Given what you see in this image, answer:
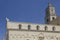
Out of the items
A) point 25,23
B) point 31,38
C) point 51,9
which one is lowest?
point 31,38

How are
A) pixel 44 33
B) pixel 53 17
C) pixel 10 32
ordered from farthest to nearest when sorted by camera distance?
pixel 53 17 < pixel 44 33 < pixel 10 32

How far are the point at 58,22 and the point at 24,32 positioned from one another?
1119cm

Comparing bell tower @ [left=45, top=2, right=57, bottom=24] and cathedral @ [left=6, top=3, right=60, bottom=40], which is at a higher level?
bell tower @ [left=45, top=2, right=57, bottom=24]

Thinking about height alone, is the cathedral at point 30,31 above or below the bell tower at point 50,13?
below

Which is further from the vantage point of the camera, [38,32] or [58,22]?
[58,22]

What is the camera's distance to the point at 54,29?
4359 cm

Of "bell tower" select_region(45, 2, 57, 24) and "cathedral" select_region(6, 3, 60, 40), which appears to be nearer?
"cathedral" select_region(6, 3, 60, 40)

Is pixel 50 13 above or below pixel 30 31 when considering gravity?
above

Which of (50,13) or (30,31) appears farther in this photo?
(50,13)

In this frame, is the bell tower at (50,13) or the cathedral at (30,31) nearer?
the cathedral at (30,31)

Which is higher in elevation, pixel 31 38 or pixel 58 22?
pixel 58 22

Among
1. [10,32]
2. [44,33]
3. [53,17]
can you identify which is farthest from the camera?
[53,17]

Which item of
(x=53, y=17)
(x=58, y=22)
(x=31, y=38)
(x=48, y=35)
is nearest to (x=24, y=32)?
(x=31, y=38)

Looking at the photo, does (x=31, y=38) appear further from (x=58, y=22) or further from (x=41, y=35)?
(x=58, y=22)
